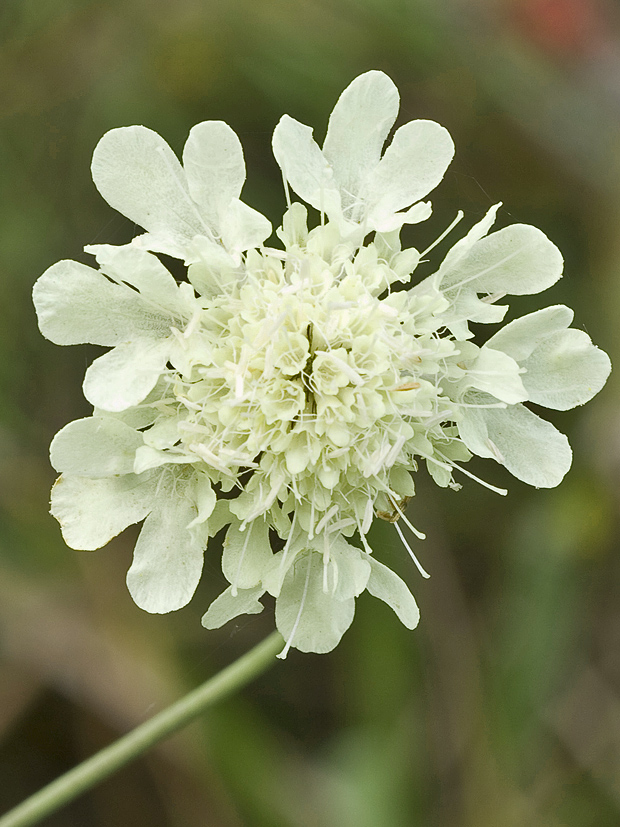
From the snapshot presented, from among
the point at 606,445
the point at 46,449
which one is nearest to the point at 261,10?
the point at 46,449

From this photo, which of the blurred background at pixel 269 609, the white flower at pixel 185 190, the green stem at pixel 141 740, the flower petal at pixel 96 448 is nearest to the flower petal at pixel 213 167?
the white flower at pixel 185 190

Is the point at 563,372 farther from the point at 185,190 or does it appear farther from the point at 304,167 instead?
the point at 185,190

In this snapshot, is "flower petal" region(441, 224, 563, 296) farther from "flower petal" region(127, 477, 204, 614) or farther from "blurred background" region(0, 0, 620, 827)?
"blurred background" region(0, 0, 620, 827)

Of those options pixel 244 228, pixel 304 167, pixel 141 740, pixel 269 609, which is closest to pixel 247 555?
pixel 141 740

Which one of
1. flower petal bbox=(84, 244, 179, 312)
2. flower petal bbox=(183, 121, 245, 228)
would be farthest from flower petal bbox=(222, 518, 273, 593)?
flower petal bbox=(183, 121, 245, 228)

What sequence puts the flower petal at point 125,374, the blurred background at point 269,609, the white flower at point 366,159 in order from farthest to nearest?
the blurred background at point 269,609, the white flower at point 366,159, the flower petal at point 125,374

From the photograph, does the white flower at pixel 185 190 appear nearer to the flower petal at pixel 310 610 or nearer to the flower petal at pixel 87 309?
the flower petal at pixel 87 309
